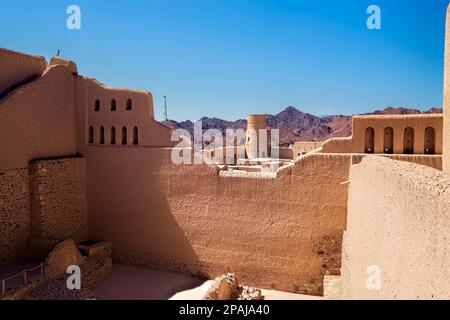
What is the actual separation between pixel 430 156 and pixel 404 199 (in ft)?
17.5

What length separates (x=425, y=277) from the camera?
2.90m

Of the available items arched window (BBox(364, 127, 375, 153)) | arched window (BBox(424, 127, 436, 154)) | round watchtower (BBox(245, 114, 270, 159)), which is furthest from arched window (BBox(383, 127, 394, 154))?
round watchtower (BBox(245, 114, 270, 159))

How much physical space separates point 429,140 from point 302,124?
60.3 meters

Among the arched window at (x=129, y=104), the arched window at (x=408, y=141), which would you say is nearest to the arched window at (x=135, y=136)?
the arched window at (x=129, y=104)

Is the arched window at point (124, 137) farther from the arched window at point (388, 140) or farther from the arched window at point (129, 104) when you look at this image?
the arched window at point (388, 140)

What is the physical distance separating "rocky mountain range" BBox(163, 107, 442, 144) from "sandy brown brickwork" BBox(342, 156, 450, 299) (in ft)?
Answer: 134

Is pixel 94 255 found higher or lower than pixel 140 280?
higher

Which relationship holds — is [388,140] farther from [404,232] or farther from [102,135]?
[102,135]

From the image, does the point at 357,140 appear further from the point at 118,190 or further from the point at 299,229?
the point at 118,190

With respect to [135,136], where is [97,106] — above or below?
above

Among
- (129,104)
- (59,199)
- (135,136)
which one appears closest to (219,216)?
(135,136)

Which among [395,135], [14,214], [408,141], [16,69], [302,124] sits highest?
[302,124]

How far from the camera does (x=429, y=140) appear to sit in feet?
28.5
